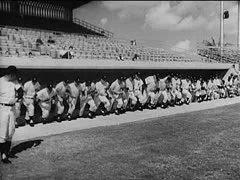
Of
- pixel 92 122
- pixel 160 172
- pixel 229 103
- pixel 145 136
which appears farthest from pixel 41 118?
pixel 229 103

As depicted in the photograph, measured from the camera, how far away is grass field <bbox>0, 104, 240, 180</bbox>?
15.8 feet

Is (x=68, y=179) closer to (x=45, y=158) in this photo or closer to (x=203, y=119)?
(x=45, y=158)

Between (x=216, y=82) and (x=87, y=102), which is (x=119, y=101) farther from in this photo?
(x=216, y=82)

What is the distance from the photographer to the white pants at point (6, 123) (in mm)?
5500

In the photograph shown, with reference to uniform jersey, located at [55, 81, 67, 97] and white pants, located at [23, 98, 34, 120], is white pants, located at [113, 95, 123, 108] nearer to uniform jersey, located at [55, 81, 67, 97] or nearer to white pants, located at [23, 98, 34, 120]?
uniform jersey, located at [55, 81, 67, 97]

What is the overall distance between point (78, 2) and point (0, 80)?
65.8 feet

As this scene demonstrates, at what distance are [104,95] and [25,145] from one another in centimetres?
453

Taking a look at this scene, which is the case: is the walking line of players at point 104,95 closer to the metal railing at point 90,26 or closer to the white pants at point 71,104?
the white pants at point 71,104

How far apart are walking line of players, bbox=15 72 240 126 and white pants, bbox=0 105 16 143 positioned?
1.13 metres

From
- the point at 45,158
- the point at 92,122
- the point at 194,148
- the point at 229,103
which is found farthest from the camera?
the point at 229,103

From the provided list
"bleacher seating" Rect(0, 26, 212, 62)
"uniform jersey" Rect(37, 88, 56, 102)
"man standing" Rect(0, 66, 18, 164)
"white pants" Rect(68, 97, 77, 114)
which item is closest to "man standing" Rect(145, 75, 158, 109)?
"bleacher seating" Rect(0, 26, 212, 62)

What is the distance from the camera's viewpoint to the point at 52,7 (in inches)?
939

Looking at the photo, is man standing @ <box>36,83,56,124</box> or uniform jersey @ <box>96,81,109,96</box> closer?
man standing @ <box>36,83,56,124</box>

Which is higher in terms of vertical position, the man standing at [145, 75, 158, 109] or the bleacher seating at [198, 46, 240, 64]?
the bleacher seating at [198, 46, 240, 64]
